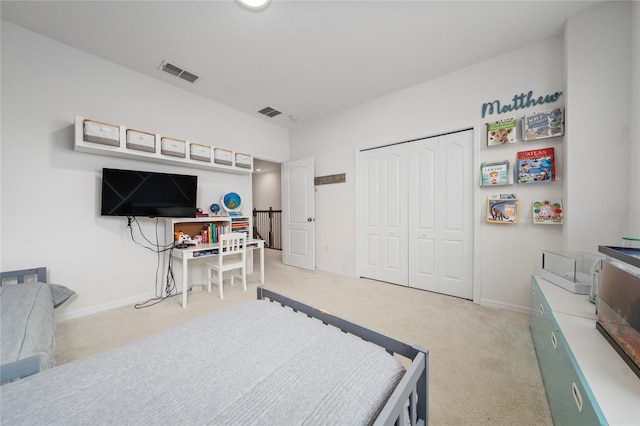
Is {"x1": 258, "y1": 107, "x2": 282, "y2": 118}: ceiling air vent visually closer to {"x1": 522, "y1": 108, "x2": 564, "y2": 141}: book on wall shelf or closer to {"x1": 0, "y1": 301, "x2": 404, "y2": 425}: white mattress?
{"x1": 522, "y1": 108, "x2": 564, "y2": 141}: book on wall shelf

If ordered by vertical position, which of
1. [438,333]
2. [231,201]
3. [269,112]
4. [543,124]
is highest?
[269,112]

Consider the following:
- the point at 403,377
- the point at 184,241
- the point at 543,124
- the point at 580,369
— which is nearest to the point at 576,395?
the point at 580,369

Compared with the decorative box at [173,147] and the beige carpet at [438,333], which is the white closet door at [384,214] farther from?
the decorative box at [173,147]

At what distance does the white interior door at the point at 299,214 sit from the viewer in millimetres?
4084

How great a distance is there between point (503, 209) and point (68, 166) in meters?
4.53

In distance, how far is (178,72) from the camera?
8.86 feet

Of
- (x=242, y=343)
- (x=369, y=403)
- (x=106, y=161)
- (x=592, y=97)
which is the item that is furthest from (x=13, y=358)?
(x=592, y=97)

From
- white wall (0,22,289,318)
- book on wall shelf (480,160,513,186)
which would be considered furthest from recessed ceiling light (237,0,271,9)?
book on wall shelf (480,160,513,186)

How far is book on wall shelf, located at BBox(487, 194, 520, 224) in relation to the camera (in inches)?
93.1

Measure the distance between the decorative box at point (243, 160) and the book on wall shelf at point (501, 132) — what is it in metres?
3.12

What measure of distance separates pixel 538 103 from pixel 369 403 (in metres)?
3.07

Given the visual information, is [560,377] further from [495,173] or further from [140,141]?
[140,141]

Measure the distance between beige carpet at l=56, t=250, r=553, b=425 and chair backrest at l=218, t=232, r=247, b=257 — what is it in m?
0.55

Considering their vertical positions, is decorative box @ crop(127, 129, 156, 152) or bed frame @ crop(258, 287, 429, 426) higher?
decorative box @ crop(127, 129, 156, 152)
